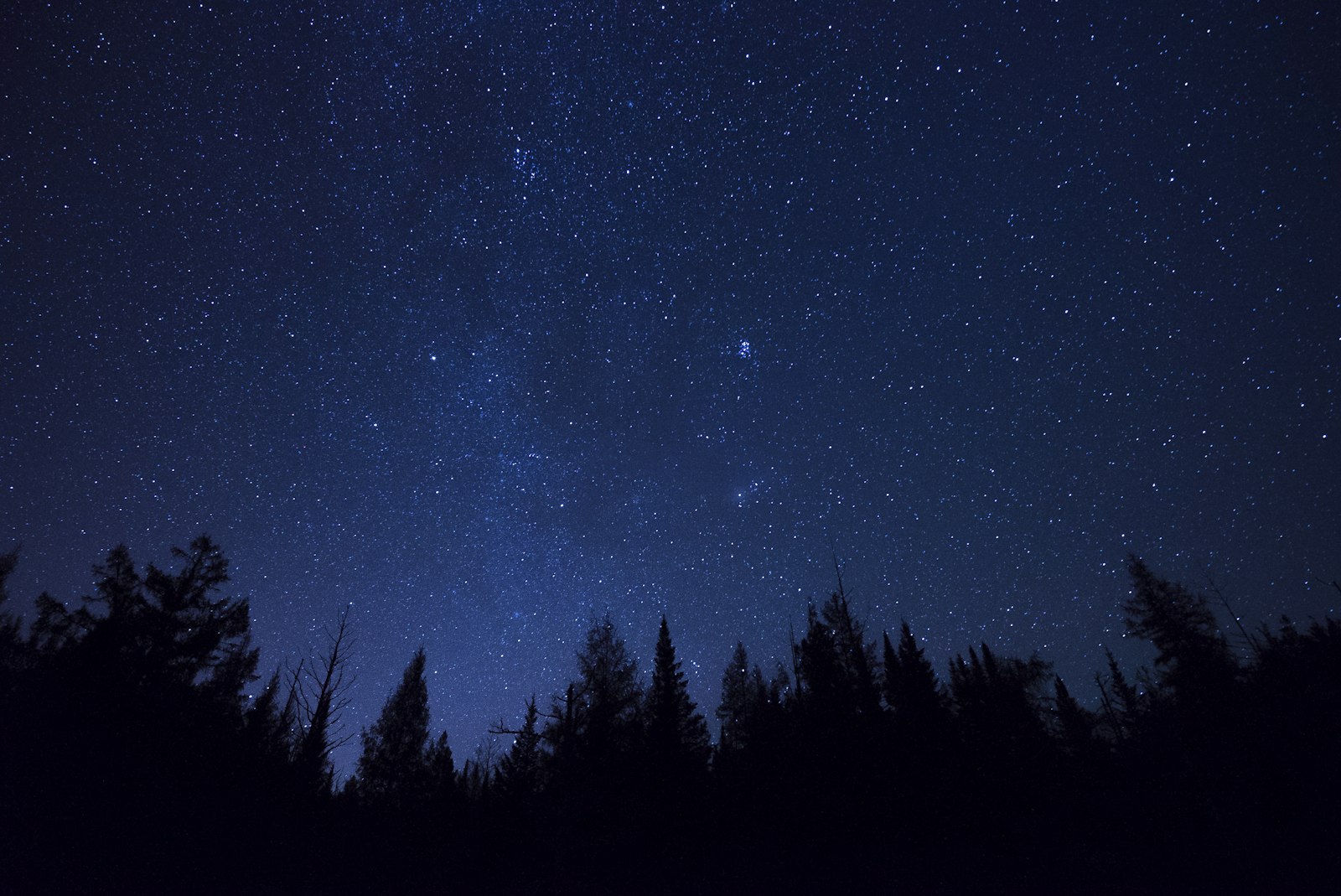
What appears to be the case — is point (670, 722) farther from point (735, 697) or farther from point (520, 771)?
point (735, 697)

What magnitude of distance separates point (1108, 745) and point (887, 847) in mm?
24995

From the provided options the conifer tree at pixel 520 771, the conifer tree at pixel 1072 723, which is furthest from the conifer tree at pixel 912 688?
the conifer tree at pixel 520 771

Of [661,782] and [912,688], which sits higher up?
[912,688]

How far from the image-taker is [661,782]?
93.4ft

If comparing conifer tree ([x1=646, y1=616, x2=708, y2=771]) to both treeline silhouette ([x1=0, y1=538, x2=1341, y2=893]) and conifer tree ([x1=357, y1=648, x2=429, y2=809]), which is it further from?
conifer tree ([x1=357, y1=648, x2=429, y2=809])

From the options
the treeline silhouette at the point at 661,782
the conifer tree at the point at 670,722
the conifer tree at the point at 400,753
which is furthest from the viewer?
the conifer tree at the point at 400,753

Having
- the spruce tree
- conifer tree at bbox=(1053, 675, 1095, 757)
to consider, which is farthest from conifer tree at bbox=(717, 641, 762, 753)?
conifer tree at bbox=(1053, 675, 1095, 757)

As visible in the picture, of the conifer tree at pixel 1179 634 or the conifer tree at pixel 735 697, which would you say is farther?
the conifer tree at pixel 735 697

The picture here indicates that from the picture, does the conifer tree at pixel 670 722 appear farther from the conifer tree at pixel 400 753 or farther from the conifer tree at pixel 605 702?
the conifer tree at pixel 400 753

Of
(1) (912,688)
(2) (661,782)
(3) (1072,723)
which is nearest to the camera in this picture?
(2) (661,782)

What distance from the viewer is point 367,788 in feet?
118

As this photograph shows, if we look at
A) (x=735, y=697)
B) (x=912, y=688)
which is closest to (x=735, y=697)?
(x=735, y=697)

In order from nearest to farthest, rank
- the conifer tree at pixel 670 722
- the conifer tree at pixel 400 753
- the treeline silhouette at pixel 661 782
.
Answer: the treeline silhouette at pixel 661 782 < the conifer tree at pixel 670 722 < the conifer tree at pixel 400 753

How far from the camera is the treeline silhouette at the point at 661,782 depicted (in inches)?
809
